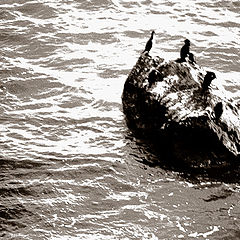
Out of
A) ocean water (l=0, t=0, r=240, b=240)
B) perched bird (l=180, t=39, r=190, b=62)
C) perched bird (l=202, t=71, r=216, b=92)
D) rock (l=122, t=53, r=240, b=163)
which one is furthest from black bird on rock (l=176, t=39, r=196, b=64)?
ocean water (l=0, t=0, r=240, b=240)

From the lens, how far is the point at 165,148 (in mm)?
11789

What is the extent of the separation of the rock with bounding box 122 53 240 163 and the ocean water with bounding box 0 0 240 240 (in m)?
0.59

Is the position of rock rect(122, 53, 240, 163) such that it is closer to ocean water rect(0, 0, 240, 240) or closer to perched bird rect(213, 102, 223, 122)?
perched bird rect(213, 102, 223, 122)

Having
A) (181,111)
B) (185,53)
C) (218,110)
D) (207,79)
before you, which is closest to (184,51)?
(185,53)

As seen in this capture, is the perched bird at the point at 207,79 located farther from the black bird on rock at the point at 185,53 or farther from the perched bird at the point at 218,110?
the black bird on rock at the point at 185,53

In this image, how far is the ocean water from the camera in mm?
9773

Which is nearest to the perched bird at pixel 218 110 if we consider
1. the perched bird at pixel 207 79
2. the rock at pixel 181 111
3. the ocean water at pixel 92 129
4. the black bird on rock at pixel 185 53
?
the rock at pixel 181 111

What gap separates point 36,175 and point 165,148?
332 cm

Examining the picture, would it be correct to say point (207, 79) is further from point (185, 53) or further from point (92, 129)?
point (92, 129)

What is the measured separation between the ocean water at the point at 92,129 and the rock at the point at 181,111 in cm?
59

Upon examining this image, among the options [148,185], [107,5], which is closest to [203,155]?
[148,185]

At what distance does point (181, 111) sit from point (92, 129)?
9.60ft

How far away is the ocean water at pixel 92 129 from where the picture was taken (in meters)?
9.77

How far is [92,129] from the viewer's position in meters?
13.2
